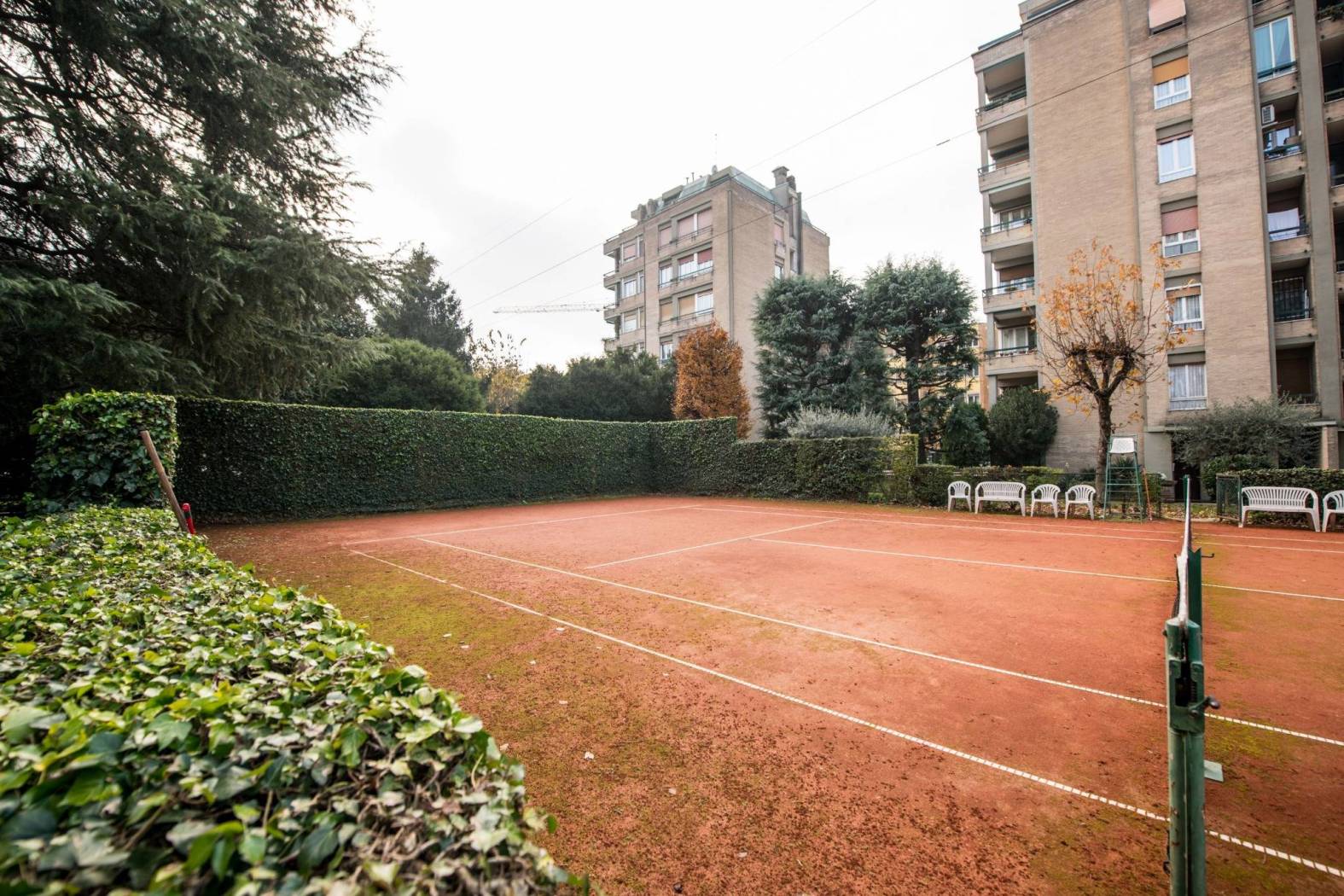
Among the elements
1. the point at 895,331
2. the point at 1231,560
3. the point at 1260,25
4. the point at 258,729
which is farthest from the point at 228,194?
the point at 1260,25

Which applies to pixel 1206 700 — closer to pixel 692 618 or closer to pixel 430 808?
pixel 430 808

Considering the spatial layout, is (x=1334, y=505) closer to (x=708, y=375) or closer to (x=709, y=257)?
(x=708, y=375)

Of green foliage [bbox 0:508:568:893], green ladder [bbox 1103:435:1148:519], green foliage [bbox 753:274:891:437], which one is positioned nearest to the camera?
green foliage [bbox 0:508:568:893]

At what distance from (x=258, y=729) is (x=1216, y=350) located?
27.7 metres

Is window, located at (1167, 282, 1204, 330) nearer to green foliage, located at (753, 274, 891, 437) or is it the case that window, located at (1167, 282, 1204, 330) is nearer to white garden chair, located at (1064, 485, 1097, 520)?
green foliage, located at (753, 274, 891, 437)

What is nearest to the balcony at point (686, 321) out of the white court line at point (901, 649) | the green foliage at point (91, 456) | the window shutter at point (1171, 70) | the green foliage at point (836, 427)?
the green foliage at point (836, 427)

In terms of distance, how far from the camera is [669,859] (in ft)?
7.31

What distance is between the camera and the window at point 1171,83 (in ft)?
66.9

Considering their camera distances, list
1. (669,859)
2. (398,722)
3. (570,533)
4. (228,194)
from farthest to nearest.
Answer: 1. (570,533)
2. (228,194)
3. (669,859)
4. (398,722)

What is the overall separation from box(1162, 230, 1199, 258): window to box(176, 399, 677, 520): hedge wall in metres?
21.9

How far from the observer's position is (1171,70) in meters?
20.7

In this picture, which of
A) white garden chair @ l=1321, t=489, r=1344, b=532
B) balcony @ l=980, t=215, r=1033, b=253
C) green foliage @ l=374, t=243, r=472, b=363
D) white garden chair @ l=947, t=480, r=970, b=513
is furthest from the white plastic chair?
green foliage @ l=374, t=243, r=472, b=363

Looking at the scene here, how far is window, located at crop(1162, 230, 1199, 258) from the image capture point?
20.2 m

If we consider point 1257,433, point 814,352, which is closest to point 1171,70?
point 1257,433
